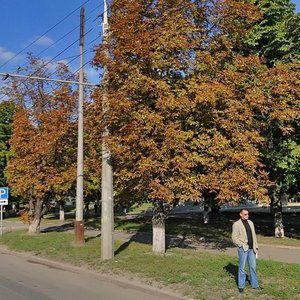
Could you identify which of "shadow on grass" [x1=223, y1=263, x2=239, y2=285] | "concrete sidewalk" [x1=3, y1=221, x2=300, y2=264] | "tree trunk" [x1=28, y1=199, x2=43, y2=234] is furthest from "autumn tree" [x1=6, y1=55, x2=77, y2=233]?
"shadow on grass" [x1=223, y1=263, x2=239, y2=285]

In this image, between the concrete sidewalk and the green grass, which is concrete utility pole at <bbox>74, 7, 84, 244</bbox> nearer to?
→ the green grass

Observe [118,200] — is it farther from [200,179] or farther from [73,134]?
[73,134]

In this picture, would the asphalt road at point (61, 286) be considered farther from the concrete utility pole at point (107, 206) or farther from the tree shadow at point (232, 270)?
the tree shadow at point (232, 270)

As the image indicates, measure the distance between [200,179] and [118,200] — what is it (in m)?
3.69

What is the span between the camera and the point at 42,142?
74.2 ft

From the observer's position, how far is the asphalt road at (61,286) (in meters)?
Result: 9.44

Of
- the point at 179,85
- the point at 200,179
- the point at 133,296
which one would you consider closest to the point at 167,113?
the point at 179,85

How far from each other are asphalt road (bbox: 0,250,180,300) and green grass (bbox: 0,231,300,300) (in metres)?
0.50

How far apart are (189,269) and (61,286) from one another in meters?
2.97

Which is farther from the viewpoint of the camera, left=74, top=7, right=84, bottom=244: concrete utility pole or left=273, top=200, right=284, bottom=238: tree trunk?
left=273, top=200, right=284, bottom=238: tree trunk

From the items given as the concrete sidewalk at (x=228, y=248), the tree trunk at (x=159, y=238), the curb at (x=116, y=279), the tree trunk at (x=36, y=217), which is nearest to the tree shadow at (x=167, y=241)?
the concrete sidewalk at (x=228, y=248)

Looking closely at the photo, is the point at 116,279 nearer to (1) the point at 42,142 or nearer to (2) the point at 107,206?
(2) the point at 107,206

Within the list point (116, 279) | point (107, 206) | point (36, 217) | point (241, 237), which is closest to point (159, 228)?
point (107, 206)

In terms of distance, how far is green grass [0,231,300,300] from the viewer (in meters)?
9.08
